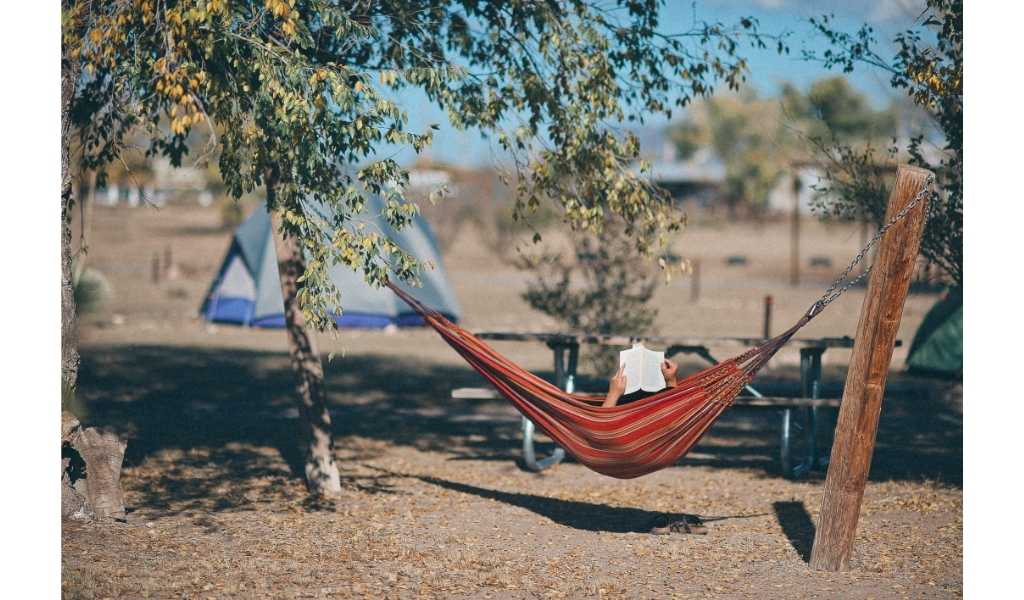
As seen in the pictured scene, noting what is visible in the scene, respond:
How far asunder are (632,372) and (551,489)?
5.19 ft

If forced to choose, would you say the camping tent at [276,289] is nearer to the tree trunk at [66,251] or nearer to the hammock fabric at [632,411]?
the tree trunk at [66,251]

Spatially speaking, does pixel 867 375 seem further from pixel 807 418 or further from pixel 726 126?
pixel 726 126

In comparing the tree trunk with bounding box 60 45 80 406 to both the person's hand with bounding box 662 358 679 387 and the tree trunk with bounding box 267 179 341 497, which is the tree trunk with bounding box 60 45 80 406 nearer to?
the tree trunk with bounding box 267 179 341 497

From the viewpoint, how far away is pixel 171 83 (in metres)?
5.54

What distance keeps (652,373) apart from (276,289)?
960cm

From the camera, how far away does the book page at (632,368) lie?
6.04m

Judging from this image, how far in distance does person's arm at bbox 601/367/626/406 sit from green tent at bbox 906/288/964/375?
6179 mm

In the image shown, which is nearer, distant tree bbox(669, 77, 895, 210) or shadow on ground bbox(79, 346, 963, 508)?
shadow on ground bbox(79, 346, 963, 508)

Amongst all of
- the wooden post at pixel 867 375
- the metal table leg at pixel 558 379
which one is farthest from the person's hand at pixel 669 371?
the metal table leg at pixel 558 379

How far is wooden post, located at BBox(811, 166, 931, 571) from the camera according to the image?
521 cm

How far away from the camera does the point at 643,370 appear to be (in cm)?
605

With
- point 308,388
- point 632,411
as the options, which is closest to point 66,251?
point 308,388

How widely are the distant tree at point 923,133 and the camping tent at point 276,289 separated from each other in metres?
7.95

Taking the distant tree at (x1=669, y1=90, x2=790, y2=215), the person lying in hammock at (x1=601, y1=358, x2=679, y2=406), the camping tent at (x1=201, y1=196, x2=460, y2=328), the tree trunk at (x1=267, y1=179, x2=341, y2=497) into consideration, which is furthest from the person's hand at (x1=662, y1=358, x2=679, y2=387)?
the distant tree at (x1=669, y1=90, x2=790, y2=215)
